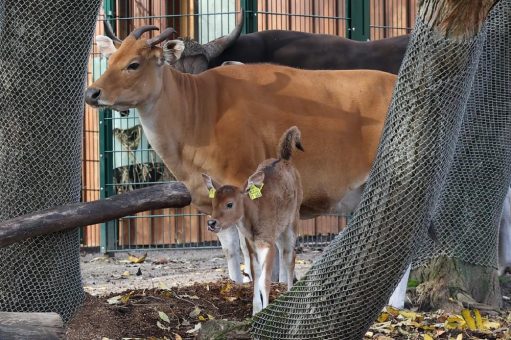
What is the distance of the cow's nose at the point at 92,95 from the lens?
8.86m

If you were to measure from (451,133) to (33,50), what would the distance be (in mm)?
3053

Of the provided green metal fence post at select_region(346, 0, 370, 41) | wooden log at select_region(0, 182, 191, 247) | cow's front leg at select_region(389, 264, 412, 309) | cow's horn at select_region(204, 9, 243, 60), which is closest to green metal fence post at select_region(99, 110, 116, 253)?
cow's horn at select_region(204, 9, 243, 60)

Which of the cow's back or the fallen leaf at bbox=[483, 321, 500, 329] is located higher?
the cow's back

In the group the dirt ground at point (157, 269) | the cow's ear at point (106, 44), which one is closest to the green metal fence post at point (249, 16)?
the dirt ground at point (157, 269)

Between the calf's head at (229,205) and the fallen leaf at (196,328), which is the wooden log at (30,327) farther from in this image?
the calf's head at (229,205)

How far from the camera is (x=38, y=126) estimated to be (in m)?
7.70

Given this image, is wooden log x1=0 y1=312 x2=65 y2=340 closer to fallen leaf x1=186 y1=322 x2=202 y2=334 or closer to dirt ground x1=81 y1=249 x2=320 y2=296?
fallen leaf x1=186 y1=322 x2=202 y2=334

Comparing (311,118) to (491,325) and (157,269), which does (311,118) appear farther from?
(157,269)

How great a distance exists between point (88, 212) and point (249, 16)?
7137 mm

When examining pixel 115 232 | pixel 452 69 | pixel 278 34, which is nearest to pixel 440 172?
pixel 452 69

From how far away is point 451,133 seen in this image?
619 centimetres

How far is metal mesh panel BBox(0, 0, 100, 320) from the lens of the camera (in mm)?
7609

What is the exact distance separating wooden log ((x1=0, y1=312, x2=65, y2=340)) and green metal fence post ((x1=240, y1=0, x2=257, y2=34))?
8.85 metres

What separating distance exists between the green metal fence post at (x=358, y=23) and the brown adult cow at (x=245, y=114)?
4.84m
